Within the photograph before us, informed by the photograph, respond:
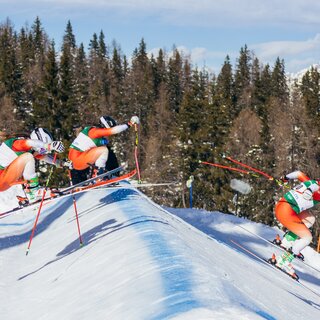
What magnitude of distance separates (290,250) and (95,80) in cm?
8228

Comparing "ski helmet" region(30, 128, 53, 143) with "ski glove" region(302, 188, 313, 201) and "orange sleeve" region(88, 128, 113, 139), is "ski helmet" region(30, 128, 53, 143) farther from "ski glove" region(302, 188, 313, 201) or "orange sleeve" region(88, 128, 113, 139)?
"ski glove" region(302, 188, 313, 201)

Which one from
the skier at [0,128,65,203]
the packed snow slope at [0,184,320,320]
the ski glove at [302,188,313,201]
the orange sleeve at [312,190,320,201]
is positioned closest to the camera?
the packed snow slope at [0,184,320,320]

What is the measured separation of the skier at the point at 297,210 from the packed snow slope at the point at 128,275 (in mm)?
480

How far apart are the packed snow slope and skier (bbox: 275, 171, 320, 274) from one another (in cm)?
48

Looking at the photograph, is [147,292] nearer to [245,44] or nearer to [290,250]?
[290,250]

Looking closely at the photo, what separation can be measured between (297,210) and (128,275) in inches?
199

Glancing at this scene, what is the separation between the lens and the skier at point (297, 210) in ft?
30.3

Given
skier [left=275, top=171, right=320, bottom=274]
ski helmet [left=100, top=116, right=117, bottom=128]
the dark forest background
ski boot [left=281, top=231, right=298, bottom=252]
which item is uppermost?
ski helmet [left=100, top=116, right=117, bottom=128]

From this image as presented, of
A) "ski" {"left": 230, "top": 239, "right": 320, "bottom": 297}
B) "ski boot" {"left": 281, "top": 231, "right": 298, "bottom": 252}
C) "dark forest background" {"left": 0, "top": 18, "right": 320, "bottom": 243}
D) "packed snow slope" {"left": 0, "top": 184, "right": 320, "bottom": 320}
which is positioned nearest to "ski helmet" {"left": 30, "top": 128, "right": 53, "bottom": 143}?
"packed snow slope" {"left": 0, "top": 184, "right": 320, "bottom": 320}

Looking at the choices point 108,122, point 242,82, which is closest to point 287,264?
point 108,122

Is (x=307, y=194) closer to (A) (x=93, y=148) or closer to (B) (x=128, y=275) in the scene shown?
(A) (x=93, y=148)

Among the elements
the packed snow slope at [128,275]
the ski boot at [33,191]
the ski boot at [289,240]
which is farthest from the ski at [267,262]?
the ski boot at [33,191]

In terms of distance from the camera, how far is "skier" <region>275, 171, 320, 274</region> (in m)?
9.23

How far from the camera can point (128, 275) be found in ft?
17.5
